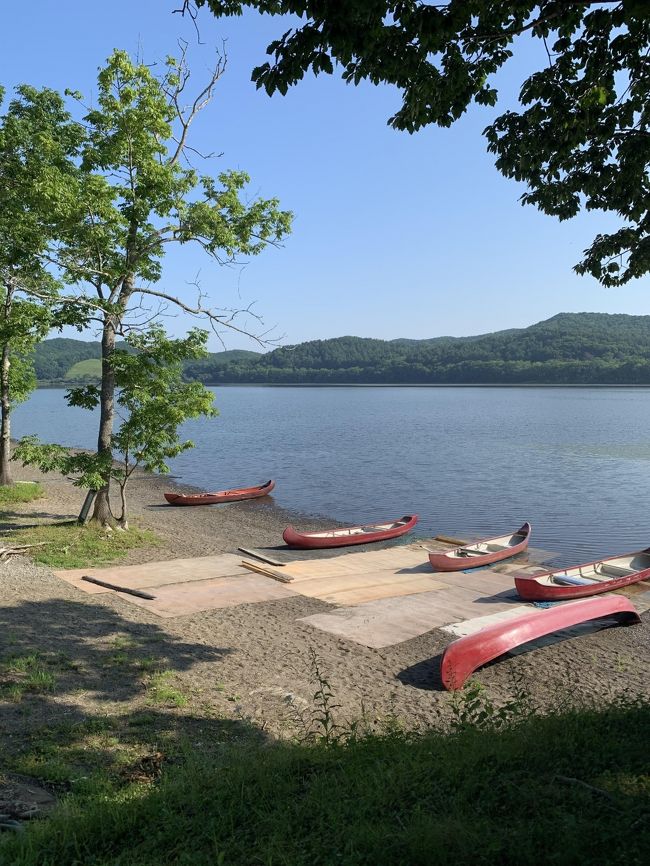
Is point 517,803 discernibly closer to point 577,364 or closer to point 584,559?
point 584,559

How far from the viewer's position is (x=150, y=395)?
1831 centimetres

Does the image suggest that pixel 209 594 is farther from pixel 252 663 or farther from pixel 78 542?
pixel 78 542

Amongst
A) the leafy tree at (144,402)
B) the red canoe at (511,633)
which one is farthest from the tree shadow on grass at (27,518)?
the red canoe at (511,633)

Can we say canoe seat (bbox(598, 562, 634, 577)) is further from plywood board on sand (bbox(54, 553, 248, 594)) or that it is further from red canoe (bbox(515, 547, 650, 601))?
plywood board on sand (bbox(54, 553, 248, 594))

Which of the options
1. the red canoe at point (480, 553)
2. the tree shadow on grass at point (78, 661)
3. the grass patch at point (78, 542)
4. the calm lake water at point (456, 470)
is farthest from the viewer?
the calm lake water at point (456, 470)

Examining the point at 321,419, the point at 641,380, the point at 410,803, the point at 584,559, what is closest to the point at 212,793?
the point at 410,803

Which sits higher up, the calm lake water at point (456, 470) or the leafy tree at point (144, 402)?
the leafy tree at point (144, 402)

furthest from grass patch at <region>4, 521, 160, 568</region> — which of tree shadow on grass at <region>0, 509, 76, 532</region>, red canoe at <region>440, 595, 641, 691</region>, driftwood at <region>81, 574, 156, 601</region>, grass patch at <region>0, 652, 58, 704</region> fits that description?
red canoe at <region>440, 595, 641, 691</region>

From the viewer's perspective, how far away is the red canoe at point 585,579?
1598 centimetres

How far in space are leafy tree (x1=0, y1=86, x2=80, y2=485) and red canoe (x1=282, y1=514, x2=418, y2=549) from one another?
33.5 ft

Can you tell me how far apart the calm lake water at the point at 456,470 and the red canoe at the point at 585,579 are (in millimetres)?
4374

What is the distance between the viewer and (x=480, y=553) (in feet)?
69.7

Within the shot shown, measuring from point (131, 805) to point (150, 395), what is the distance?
45.7 ft

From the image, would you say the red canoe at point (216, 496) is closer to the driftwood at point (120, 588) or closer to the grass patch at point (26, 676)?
the driftwood at point (120, 588)
